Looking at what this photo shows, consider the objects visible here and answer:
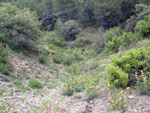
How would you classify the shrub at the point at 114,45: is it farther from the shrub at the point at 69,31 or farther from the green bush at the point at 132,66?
the shrub at the point at 69,31

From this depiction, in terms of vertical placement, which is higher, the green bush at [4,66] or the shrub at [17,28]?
the shrub at [17,28]

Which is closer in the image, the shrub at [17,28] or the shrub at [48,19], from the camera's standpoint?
the shrub at [17,28]

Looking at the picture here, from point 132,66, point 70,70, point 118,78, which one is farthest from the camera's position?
point 70,70

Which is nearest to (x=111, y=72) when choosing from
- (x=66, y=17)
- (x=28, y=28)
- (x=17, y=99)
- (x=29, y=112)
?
(x=29, y=112)

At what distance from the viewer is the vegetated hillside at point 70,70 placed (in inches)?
163

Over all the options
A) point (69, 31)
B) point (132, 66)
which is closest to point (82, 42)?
point (69, 31)

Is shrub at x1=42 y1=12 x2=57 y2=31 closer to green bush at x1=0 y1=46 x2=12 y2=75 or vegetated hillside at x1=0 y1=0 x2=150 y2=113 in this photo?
vegetated hillside at x1=0 y1=0 x2=150 y2=113

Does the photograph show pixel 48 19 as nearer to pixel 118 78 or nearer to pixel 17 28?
pixel 17 28

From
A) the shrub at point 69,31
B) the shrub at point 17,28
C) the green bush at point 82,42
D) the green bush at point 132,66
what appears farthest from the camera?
the shrub at point 69,31

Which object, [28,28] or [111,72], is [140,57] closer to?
[111,72]

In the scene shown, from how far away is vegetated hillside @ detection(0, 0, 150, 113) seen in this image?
4.13 metres

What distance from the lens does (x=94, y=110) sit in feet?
12.6

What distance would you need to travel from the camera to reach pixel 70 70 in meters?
10.8

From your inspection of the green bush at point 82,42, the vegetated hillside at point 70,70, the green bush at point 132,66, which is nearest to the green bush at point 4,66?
the vegetated hillside at point 70,70
